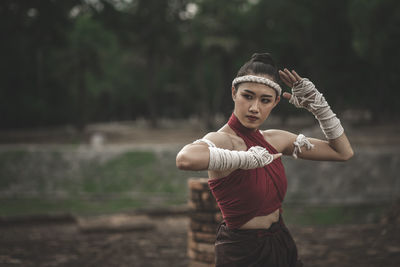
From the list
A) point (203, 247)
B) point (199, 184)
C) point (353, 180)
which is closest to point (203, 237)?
point (203, 247)

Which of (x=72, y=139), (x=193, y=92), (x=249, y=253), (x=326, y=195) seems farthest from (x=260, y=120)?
(x=193, y=92)

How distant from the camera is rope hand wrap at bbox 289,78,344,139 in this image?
2666mm

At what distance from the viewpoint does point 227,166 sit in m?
2.20

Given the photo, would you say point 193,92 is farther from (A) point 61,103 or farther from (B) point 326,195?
(B) point 326,195

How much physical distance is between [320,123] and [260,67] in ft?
1.89

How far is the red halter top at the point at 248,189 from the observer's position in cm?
242

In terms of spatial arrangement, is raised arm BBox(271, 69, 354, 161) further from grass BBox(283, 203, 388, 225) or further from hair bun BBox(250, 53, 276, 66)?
grass BBox(283, 203, 388, 225)

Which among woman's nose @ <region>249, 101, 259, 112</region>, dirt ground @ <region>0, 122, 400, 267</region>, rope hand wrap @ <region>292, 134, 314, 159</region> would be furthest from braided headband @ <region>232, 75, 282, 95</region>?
dirt ground @ <region>0, 122, 400, 267</region>

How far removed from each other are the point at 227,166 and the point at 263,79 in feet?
2.06

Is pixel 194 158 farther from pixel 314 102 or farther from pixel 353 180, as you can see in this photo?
pixel 353 180

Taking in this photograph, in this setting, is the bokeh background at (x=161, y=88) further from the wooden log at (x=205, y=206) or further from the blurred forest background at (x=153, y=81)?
the wooden log at (x=205, y=206)

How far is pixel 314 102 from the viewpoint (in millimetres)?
2672

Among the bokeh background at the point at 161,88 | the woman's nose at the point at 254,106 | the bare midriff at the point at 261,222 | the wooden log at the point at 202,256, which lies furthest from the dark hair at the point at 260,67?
the wooden log at the point at 202,256

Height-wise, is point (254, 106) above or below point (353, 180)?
above
